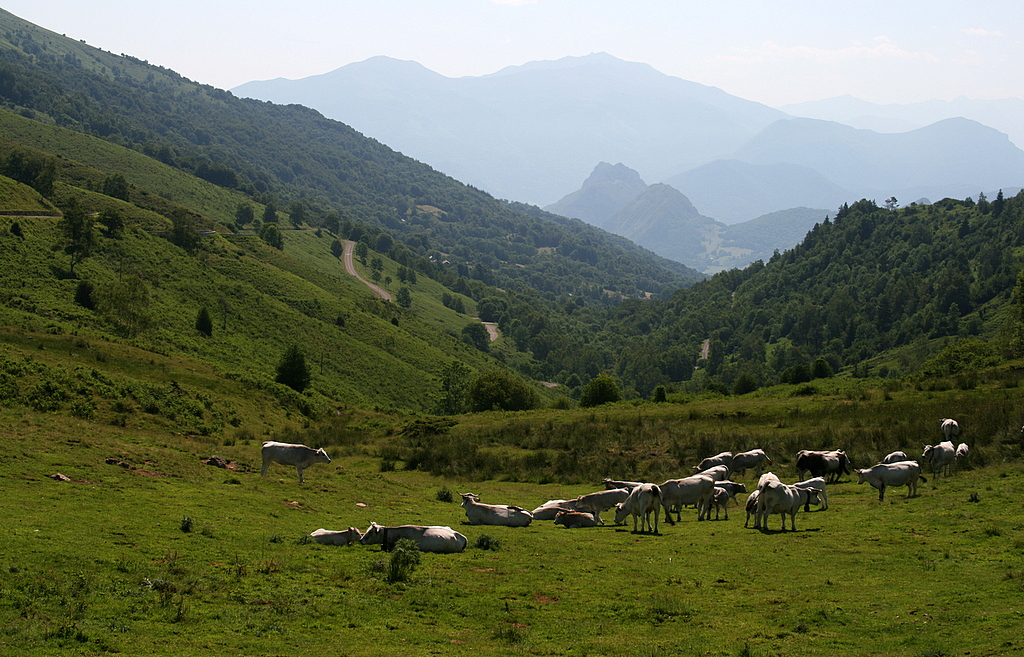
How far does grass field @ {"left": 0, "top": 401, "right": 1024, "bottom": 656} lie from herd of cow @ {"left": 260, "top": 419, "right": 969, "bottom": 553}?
2.09ft

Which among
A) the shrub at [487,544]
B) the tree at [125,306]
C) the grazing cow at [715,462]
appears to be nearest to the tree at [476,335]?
the tree at [125,306]

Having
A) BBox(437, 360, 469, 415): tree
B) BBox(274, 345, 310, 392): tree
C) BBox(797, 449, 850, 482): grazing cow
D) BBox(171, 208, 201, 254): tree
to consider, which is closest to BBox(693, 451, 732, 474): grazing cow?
BBox(797, 449, 850, 482): grazing cow

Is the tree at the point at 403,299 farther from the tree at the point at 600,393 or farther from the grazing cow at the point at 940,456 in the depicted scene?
the grazing cow at the point at 940,456

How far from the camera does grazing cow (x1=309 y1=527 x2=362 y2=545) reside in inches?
678

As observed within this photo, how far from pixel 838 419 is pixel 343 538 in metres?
31.6

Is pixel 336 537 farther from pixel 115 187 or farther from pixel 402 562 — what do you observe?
pixel 115 187

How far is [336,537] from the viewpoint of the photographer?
680 inches

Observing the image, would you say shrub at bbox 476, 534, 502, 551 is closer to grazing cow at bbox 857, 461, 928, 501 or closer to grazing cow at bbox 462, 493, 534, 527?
grazing cow at bbox 462, 493, 534, 527

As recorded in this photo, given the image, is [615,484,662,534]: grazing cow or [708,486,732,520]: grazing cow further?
[708,486,732,520]: grazing cow

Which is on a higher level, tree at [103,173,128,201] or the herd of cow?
tree at [103,173,128,201]

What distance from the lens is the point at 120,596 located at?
1162 cm

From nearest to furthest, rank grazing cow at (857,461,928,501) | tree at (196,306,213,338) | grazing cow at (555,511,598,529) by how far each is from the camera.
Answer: grazing cow at (555,511,598,529) → grazing cow at (857,461,928,501) → tree at (196,306,213,338)

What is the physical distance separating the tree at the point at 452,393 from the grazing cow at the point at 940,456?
58342 millimetres

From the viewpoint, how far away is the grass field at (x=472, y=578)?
430 inches
